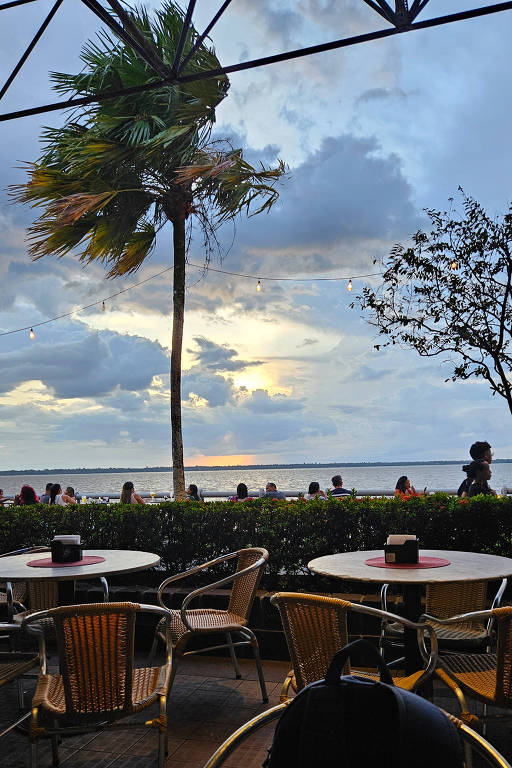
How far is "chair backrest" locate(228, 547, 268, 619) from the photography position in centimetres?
381

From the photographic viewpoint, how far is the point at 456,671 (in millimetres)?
2678

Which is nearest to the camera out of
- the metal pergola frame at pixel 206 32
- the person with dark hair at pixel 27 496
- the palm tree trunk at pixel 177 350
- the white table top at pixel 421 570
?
the white table top at pixel 421 570

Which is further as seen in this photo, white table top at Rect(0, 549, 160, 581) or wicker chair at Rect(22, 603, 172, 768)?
white table top at Rect(0, 549, 160, 581)

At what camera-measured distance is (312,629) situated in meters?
2.43

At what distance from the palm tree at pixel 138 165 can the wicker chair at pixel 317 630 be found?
5165 mm

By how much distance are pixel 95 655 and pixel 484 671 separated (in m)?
1.46

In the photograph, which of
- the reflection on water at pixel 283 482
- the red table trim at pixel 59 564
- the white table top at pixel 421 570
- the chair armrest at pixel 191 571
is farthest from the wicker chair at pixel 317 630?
the reflection on water at pixel 283 482

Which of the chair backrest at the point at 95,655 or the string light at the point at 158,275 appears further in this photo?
the string light at the point at 158,275

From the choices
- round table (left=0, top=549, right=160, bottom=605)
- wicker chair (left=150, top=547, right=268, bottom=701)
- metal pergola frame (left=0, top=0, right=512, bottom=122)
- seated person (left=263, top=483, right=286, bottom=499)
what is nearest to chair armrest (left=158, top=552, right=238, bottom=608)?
wicker chair (left=150, top=547, right=268, bottom=701)

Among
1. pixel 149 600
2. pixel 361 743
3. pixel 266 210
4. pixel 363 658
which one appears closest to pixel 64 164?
pixel 266 210

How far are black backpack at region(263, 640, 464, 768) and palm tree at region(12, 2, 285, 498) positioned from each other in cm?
663

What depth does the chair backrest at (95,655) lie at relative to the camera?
2.46 m

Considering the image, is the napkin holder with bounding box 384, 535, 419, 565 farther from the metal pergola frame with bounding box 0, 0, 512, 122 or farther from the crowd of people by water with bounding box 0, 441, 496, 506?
the metal pergola frame with bounding box 0, 0, 512, 122

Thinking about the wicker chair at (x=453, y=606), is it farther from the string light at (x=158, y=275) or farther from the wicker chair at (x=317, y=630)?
the string light at (x=158, y=275)
